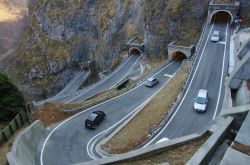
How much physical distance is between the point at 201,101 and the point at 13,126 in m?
17.8

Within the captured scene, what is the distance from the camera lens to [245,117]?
51.2ft

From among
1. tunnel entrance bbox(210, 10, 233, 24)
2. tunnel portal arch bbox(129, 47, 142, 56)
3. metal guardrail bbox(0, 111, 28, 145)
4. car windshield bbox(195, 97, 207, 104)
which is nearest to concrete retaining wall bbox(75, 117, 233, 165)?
metal guardrail bbox(0, 111, 28, 145)

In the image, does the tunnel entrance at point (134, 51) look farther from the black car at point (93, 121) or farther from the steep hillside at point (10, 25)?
Result: the steep hillside at point (10, 25)

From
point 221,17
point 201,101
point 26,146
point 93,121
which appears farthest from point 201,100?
point 221,17

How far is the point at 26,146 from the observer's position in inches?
856

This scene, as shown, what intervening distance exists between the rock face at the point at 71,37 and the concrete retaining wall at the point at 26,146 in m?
36.1

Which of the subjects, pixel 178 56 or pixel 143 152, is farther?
pixel 178 56

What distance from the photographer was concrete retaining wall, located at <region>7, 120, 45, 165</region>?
707 inches

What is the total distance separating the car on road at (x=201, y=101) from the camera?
2633 centimetres

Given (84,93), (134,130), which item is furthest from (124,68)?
(134,130)

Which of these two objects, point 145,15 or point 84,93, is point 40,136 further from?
point 145,15

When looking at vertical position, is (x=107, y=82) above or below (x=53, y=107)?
below

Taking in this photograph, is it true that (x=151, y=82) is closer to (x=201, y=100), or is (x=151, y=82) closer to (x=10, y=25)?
(x=201, y=100)

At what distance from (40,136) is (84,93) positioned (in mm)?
27639
